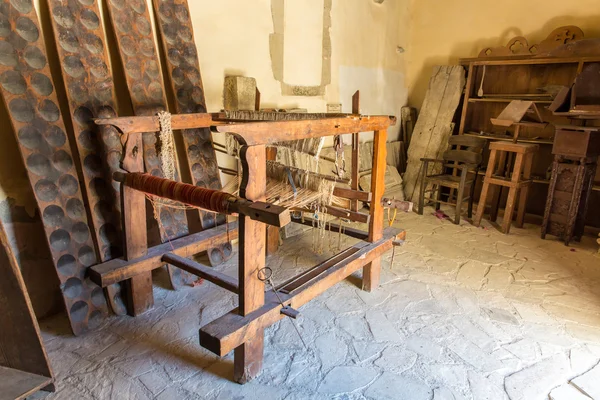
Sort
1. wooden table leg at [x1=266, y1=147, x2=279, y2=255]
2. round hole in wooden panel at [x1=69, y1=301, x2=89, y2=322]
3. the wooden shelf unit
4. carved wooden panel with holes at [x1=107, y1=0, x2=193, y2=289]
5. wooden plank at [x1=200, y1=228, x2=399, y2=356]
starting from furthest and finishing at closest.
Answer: the wooden shelf unit, wooden table leg at [x1=266, y1=147, x2=279, y2=255], carved wooden panel with holes at [x1=107, y1=0, x2=193, y2=289], round hole in wooden panel at [x1=69, y1=301, x2=89, y2=322], wooden plank at [x1=200, y1=228, x2=399, y2=356]

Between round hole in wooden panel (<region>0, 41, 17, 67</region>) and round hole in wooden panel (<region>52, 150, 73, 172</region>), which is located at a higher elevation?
round hole in wooden panel (<region>0, 41, 17, 67</region>)

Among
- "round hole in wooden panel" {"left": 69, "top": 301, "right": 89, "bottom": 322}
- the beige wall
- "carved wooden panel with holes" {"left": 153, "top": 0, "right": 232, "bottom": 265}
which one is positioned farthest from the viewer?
the beige wall

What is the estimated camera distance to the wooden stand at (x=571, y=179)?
351cm

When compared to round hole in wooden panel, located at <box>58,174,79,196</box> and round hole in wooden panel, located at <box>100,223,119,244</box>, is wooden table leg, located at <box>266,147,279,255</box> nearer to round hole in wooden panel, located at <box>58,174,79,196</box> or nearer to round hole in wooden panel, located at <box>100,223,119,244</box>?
round hole in wooden panel, located at <box>100,223,119,244</box>

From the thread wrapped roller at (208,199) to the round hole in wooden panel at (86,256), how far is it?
0.46 meters

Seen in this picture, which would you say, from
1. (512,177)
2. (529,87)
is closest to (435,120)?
(529,87)

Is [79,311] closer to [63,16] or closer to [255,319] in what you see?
[255,319]

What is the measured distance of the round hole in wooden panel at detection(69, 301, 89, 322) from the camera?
85.1 inches

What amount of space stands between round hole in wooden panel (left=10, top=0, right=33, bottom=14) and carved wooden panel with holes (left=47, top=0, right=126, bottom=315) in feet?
0.37

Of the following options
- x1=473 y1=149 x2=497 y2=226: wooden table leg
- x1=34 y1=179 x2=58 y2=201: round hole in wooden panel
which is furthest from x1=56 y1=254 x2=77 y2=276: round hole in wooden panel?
x1=473 y1=149 x2=497 y2=226: wooden table leg

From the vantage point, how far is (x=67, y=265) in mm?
2150

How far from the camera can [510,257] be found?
341 centimetres

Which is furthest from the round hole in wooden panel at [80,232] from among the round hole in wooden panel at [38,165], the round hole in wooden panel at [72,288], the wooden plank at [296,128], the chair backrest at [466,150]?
the chair backrest at [466,150]

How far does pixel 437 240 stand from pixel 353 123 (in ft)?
6.72
